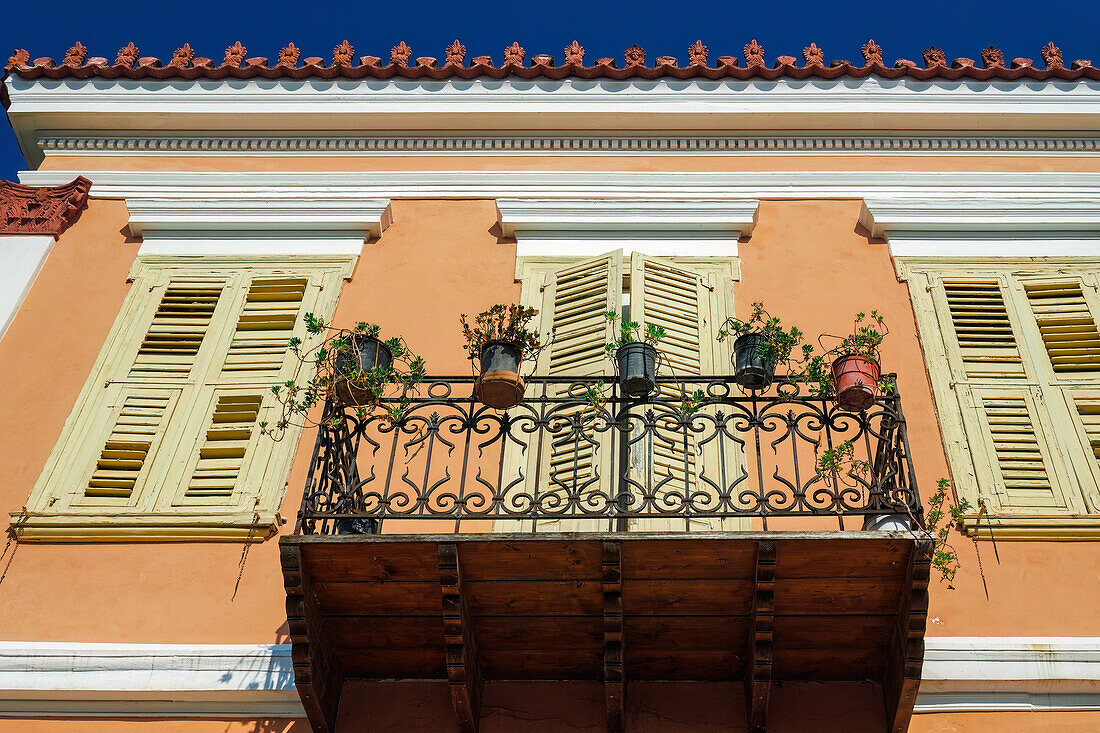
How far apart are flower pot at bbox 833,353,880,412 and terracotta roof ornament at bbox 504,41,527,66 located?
166 inches

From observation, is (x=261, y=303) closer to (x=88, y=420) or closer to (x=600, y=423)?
(x=88, y=420)

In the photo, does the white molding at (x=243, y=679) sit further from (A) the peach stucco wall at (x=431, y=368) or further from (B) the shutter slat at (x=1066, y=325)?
(B) the shutter slat at (x=1066, y=325)

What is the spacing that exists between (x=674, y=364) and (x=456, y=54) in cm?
353

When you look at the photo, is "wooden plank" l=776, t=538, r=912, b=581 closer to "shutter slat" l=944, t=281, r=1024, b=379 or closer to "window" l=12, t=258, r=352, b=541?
"shutter slat" l=944, t=281, r=1024, b=379

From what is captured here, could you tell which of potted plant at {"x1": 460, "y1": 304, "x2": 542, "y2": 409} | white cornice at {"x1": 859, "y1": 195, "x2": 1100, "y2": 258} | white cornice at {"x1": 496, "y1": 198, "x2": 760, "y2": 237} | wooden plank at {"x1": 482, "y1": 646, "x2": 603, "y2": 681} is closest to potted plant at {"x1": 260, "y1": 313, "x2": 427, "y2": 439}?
potted plant at {"x1": 460, "y1": 304, "x2": 542, "y2": 409}

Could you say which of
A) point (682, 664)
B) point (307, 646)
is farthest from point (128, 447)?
point (682, 664)

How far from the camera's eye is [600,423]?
7078mm

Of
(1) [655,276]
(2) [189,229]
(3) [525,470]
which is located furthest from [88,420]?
(1) [655,276]

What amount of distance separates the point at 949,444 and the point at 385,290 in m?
3.63

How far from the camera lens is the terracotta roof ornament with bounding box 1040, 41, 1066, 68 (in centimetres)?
952

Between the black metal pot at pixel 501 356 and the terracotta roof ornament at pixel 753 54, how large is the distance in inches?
163

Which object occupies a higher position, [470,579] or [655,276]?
[655,276]

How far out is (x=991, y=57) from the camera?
966cm

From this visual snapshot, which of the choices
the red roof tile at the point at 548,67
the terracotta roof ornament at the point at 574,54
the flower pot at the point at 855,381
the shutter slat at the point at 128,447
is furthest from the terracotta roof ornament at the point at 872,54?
the shutter slat at the point at 128,447
